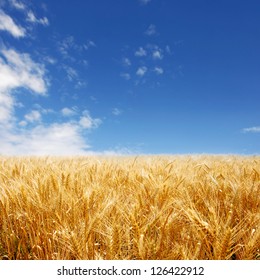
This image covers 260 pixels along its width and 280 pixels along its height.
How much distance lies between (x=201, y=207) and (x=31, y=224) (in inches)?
45.5

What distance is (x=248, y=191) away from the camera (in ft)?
7.47

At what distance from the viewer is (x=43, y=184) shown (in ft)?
6.86

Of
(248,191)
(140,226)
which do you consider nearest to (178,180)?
(248,191)

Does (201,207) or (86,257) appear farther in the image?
(201,207)

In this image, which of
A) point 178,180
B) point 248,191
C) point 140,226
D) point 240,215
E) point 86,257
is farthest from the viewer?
point 178,180

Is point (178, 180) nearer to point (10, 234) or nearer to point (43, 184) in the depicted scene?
point (43, 184)

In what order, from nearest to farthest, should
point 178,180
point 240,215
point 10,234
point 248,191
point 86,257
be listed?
point 86,257, point 10,234, point 240,215, point 248,191, point 178,180

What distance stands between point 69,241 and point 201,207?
3.33 feet
